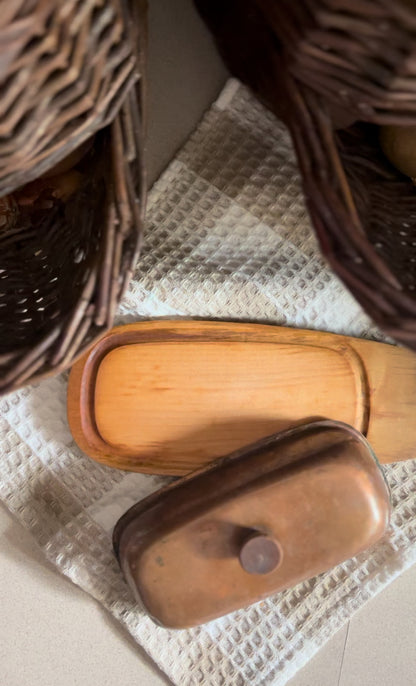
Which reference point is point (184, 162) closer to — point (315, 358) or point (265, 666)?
point (315, 358)

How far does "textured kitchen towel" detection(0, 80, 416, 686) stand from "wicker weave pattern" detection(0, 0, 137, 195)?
29 cm

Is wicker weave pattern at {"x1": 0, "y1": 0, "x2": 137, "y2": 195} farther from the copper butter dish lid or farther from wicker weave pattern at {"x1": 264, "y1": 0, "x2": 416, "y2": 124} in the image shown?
the copper butter dish lid

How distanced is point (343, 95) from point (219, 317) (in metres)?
0.36

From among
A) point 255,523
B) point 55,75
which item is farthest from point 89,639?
point 55,75

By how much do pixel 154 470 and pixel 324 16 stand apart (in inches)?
20.6

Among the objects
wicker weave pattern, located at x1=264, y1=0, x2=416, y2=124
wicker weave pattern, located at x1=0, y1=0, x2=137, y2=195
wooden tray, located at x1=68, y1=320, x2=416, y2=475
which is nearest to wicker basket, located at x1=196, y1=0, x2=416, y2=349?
wicker weave pattern, located at x1=264, y1=0, x2=416, y2=124

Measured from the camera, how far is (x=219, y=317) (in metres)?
0.74

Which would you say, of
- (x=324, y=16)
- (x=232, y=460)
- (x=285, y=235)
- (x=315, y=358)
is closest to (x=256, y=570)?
(x=232, y=460)

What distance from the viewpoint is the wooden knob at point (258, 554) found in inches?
23.6

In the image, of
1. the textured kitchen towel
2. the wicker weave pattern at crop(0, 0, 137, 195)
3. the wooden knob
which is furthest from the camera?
the textured kitchen towel

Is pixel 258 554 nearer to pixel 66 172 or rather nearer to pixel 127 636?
pixel 127 636

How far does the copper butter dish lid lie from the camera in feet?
2.08

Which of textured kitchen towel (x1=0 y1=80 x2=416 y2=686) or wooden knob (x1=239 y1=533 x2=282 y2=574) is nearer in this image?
wooden knob (x1=239 y1=533 x2=282 y2=574)

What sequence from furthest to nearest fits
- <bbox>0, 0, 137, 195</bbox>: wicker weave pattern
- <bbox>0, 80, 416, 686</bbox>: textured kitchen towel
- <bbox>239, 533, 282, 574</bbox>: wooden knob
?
<bbox>0, 80, 416, 686</bbox>: textured kitchen towel, <bbox>239, 533, 282, 574</bbox>: wooden knob, <bbox>0, 0, 137, 195</bbox>: wicker weave pattern
